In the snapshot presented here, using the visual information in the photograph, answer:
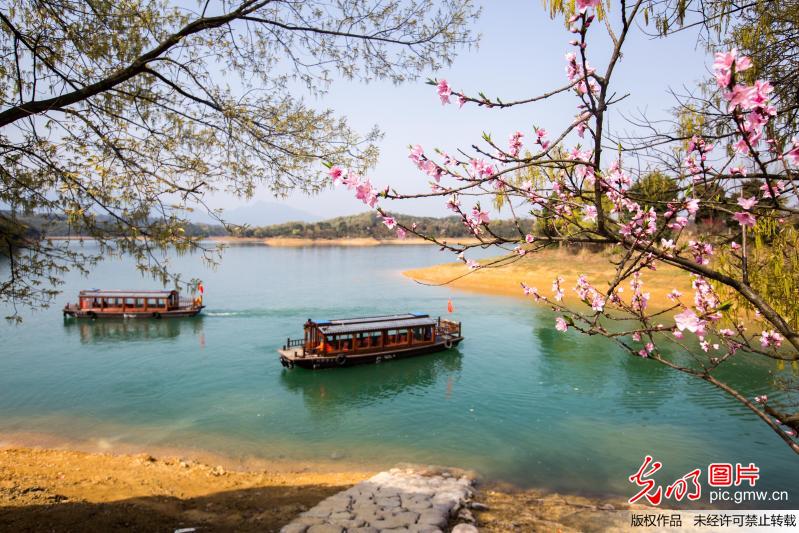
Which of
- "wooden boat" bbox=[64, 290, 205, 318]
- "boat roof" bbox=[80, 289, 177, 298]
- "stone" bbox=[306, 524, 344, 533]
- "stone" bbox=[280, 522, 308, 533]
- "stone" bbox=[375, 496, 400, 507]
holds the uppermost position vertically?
"boat roof" bbox=[80, 289, 177, 298]

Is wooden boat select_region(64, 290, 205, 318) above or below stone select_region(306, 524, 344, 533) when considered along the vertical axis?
above

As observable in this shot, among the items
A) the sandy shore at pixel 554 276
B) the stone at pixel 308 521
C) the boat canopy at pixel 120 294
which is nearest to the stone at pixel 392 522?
the stone at pixel 308 521

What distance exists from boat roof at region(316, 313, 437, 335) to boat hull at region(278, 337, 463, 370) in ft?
3.73

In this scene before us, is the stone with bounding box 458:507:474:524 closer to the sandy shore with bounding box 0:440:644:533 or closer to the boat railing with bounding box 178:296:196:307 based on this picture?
the sandy shore with bounding box 0:440:644:533

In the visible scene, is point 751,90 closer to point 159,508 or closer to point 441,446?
point 159,508

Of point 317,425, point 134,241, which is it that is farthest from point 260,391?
point 134,241

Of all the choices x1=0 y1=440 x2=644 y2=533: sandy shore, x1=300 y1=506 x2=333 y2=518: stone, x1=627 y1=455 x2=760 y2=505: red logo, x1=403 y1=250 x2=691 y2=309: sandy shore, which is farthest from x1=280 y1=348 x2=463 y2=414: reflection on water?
x1=403 y1=250 x2=691 y2=309: sandy shore

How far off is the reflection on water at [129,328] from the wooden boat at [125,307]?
0.35m

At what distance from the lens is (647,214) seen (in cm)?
464

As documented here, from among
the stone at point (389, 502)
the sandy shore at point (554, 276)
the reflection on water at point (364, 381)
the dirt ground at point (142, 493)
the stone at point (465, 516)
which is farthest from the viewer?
the sandy shore at point (554, 276)

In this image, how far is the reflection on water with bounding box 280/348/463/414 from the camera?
1757cm

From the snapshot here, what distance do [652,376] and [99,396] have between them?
71.8ft

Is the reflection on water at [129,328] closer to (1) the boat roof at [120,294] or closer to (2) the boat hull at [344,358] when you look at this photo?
(1) the boat roof at [120,294]

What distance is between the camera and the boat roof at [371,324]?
72.3 feet
